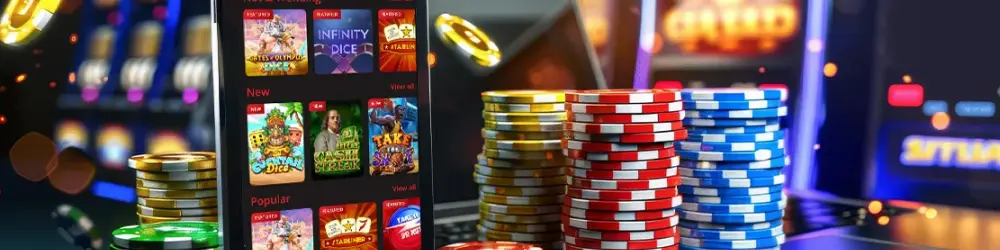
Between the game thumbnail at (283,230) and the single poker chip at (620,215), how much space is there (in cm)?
157

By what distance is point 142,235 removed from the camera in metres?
3.61

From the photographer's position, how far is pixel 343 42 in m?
3.38

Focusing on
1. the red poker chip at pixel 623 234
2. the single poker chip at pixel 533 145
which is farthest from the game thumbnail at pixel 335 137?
the single poker chip at pixel 533 145

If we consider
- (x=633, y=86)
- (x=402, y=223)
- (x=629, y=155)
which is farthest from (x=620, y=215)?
(x=633, y=86)

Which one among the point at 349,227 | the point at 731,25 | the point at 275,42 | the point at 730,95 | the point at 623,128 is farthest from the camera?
the point at 731,25

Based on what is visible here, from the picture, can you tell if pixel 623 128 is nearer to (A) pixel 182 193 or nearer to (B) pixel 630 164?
(B) pixel 630 164

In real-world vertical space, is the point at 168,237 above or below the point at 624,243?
above

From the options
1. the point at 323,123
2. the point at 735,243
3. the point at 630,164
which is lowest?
the point at 735,243

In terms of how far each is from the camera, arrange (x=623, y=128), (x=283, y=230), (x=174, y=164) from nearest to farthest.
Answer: (x=283, y=230)
(x=174, y=164)
(x=623, y=128)

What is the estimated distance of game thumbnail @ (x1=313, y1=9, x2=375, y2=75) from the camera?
334 centimetres

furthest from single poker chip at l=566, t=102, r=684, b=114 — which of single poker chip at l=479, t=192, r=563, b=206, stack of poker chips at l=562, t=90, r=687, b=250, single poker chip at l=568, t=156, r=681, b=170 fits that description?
single poker chip at l=479, t=192, r=563, b=206

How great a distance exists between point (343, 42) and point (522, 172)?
2.07 m

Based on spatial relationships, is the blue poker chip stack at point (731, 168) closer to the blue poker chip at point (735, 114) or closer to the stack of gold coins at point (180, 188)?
the blue poker chip at point (735, 114)

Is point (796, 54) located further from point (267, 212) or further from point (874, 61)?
point (267, 212)
